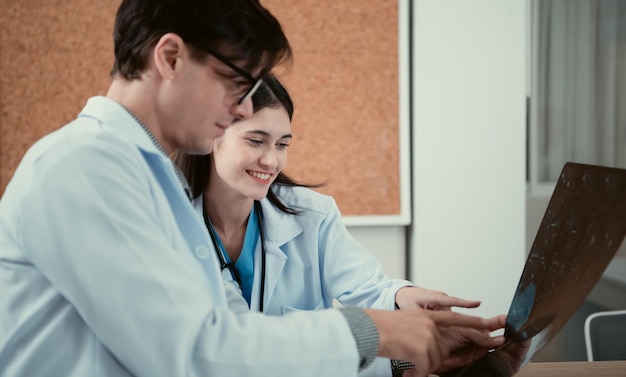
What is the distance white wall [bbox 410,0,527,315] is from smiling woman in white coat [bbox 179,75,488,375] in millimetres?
1203

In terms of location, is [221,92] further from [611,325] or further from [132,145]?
[611,325]

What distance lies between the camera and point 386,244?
2.81 m

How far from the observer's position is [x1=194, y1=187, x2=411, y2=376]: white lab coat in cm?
153

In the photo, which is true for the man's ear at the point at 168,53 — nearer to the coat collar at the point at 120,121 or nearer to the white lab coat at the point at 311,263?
the coat collar at the point at 120,121

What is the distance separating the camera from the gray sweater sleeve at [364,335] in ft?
2.53

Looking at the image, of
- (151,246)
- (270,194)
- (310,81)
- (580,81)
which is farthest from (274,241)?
(580,81)

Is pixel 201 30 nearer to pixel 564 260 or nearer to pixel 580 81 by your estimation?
pixel 564 260

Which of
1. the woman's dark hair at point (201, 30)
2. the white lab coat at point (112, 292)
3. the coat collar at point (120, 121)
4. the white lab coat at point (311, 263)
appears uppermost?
the woman's dark hair at point (201, 30)

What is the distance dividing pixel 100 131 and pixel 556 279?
64 centimetres

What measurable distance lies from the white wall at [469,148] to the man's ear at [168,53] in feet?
6.59

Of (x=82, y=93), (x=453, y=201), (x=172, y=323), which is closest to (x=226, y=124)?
(x=172, y=323)

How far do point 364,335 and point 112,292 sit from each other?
0.30 m

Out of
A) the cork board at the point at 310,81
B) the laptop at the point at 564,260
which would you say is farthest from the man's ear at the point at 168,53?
the cork board at the point at 310,81

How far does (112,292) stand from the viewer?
701mm
